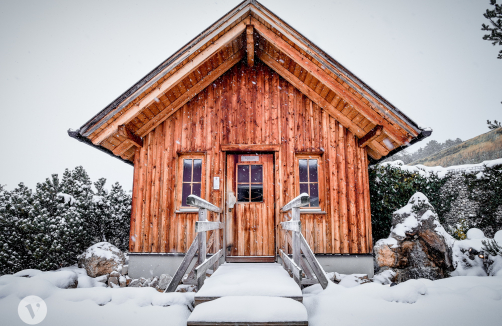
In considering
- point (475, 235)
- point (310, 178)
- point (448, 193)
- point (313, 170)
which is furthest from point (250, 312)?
point (448, 193)

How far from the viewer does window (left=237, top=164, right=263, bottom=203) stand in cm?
650

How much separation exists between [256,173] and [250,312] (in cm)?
385

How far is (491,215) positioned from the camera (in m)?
8.66

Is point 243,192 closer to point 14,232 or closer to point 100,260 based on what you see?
point 100,260

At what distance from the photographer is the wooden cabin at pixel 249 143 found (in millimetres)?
5742

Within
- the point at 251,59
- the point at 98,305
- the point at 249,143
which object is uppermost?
the point at 251,59

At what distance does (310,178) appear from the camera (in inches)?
255

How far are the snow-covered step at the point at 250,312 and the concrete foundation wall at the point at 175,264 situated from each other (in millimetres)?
3021

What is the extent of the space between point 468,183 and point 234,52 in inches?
345


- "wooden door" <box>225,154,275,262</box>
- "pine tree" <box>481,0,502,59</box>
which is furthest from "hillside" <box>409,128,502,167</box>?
"wooden door" <box>225,154,275,262</box>

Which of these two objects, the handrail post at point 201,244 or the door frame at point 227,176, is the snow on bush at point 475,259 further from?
the handrail post at point 201,244

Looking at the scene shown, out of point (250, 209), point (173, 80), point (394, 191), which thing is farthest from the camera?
Answer: point (394, 191)

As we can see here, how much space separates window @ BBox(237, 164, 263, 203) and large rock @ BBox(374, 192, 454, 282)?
2950 millimetres

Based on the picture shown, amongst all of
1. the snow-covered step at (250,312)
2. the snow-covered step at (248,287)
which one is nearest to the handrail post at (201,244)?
the snow-covered step at (248,287)
